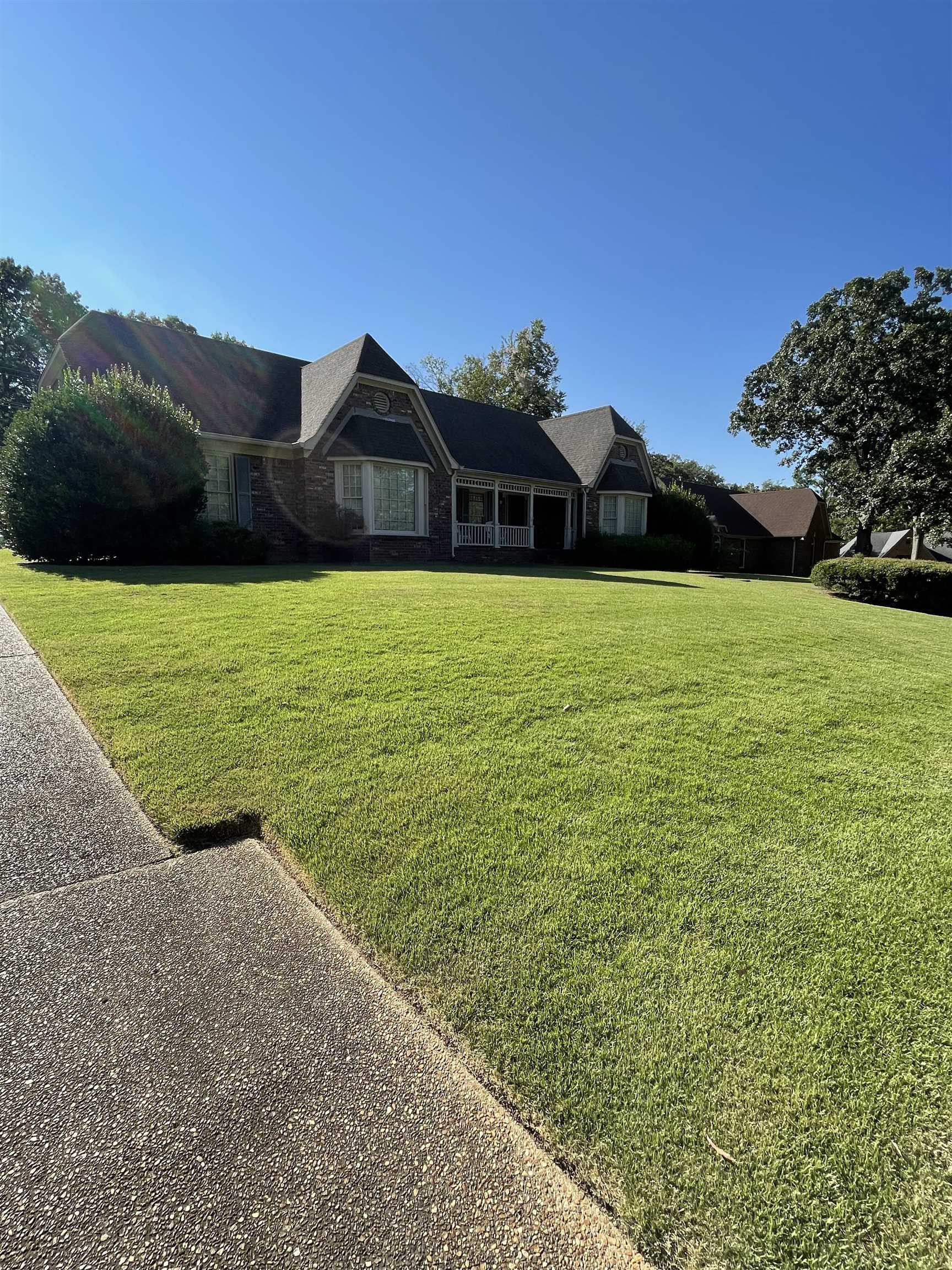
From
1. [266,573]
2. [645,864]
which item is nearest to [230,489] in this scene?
[266,573]

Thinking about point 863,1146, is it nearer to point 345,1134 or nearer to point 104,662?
point 345,1134

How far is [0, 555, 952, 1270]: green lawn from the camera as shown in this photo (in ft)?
4.99

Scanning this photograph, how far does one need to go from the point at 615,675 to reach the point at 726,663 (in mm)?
1502

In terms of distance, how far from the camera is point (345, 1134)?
157 cm

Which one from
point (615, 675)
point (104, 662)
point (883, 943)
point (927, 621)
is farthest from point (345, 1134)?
point (927, 621)

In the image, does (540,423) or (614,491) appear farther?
(540,423)

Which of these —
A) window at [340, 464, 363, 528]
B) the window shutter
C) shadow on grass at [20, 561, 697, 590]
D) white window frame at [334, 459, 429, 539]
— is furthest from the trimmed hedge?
the window shutter

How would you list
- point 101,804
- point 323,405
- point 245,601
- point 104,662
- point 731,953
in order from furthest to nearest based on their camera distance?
point 323,405, point 245,601, point 104,662, point 101,804, point 731,953

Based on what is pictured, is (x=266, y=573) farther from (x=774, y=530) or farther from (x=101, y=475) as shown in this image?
(x=774, y=530)

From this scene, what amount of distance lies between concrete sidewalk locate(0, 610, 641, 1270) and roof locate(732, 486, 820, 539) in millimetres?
42246

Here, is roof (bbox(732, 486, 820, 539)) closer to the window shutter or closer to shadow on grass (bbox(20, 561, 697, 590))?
shadow on grass (bbox(20, 561, 697, 590))

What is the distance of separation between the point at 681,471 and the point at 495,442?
44.5 meters

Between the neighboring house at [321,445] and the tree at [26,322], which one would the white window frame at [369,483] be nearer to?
the neighboring house at [321,445]

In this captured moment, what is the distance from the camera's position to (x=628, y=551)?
22797mm
